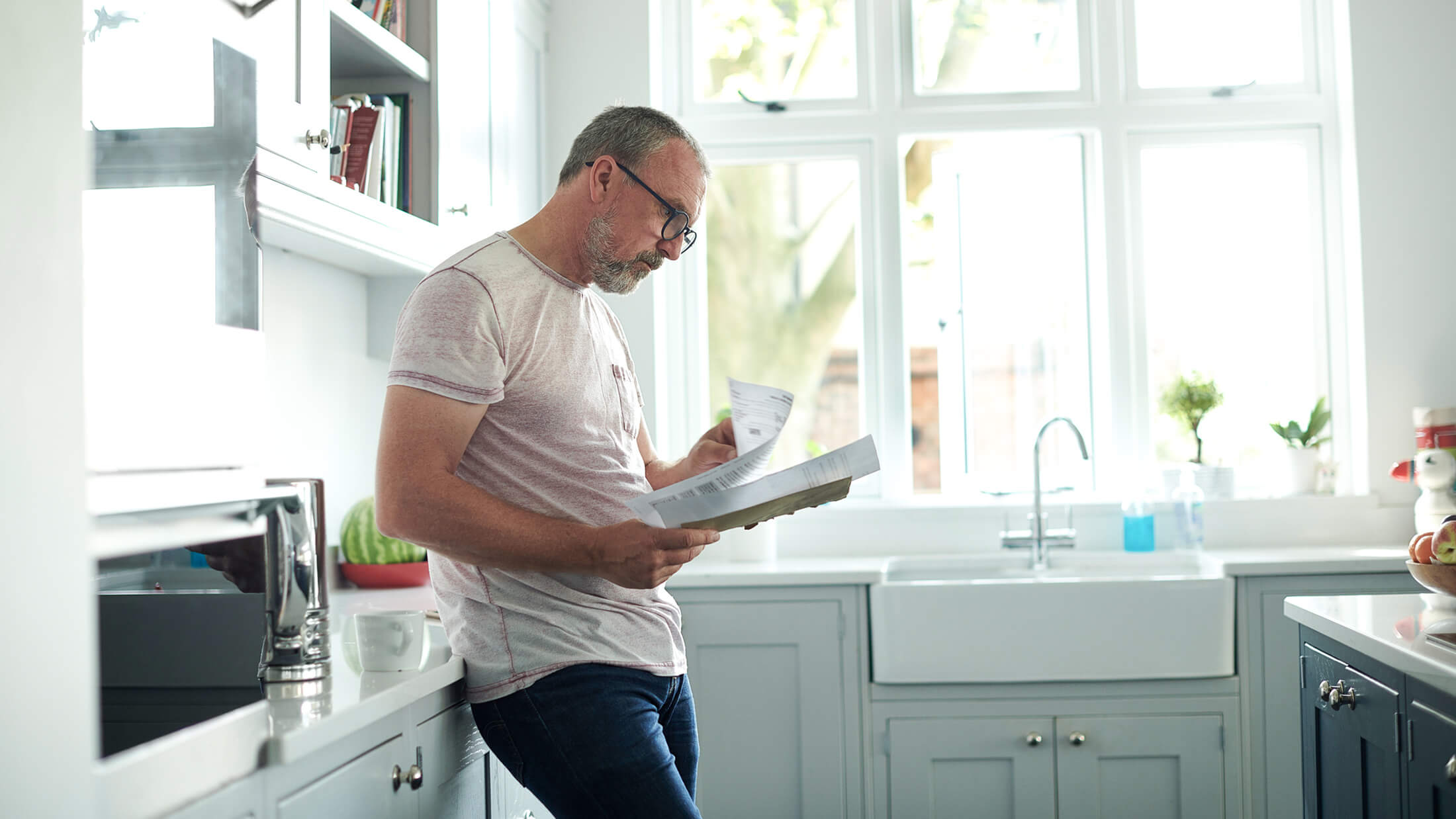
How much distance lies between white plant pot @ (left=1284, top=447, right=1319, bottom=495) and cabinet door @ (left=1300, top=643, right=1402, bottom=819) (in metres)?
1.46

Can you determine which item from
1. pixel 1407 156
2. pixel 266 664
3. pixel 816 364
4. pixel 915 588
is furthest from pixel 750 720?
pixel 1407 156

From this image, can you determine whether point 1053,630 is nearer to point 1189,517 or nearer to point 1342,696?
point 1189,517

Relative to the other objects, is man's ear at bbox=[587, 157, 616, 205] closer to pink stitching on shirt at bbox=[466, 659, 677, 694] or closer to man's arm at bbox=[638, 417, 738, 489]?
man's arm at bbox=[638, 417, 738, 489]

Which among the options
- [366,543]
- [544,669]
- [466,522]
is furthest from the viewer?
[366,543]

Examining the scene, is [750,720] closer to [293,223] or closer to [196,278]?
[293,223]

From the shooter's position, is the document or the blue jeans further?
the blue jeans

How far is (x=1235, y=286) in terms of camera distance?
128 inches

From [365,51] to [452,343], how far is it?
3.42 feet

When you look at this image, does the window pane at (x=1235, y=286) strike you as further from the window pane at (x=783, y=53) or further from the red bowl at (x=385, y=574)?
the red bowl at (x=385, y=574)

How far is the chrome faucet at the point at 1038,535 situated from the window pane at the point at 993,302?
0.27 m

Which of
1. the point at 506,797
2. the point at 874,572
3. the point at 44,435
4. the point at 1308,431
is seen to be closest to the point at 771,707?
the point at 874,572

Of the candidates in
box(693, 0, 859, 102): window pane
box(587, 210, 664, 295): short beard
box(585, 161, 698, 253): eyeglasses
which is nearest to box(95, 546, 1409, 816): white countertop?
box(587, 210, 664, 295): short beard

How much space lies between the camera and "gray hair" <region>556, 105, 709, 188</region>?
4.76ft

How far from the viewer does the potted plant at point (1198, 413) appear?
309cm
